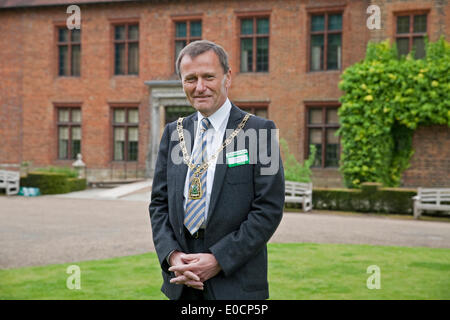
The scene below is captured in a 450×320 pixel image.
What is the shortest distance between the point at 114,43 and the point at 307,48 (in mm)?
7761

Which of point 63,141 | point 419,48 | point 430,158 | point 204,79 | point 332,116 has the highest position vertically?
point 419,48

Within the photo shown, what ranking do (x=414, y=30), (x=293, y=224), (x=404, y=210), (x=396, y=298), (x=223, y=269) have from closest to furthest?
(x=223, y=269) → (x=396, y=298) → (x=293, y=224) → (x=404, y=210) → (x=414, y=30)

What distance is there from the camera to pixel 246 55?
18672mm

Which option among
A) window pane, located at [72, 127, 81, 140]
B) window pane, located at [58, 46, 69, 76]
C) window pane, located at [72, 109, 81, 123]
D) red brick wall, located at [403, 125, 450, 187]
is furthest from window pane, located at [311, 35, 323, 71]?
window pane, located at [58, 46, 69, 76]

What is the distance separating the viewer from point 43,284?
5.58 m

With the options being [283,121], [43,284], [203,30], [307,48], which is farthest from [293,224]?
[203,30]

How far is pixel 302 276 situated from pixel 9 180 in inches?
516

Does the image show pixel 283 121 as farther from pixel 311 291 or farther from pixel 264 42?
pixel 311 291

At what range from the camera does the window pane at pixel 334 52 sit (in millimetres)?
17688

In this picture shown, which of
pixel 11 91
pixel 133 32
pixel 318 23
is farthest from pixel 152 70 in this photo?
pixel 318 23

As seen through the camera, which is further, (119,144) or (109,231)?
(119,144)

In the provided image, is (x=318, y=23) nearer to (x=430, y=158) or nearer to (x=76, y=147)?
(x=430, y=158)

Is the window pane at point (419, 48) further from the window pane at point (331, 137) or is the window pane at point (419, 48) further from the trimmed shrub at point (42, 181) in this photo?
the trimmed shrub at point (42, 181)

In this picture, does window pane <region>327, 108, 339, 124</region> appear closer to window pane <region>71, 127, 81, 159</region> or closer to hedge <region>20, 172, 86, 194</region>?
hedge <region>20, 172, 86, 194</region>
